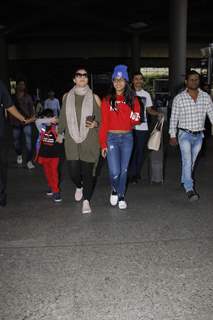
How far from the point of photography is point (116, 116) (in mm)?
5430

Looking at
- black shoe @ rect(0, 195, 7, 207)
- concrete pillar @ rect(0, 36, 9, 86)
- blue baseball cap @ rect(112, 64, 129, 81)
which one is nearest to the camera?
blue baseball cap @ rect(112, 64, 129, 81)

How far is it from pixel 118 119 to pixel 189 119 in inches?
46.3

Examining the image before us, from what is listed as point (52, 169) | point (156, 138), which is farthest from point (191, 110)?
point (52, 169)

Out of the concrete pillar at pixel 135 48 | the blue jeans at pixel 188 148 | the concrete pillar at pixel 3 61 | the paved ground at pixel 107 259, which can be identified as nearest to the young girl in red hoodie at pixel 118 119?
the paved ground at pixel 107 259

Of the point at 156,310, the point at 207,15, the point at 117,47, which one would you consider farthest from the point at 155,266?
the point at 117,47

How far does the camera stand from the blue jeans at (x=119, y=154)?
218 inches

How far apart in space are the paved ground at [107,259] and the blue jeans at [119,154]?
45cm

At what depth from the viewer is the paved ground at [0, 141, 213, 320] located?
126 inches

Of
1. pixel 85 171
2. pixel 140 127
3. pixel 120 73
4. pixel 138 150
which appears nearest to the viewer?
pixel 120 73

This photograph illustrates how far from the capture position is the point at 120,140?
5535 mm

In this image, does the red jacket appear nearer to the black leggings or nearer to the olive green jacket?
the olive green jacket

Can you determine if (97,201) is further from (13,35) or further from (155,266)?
(13,35)

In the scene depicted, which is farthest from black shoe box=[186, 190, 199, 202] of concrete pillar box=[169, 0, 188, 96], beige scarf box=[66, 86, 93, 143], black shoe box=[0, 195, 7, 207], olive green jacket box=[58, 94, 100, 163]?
concrete pillar box=[169, 0, 188, 96]

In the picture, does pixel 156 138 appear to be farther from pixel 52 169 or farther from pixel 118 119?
pixel 52 169
